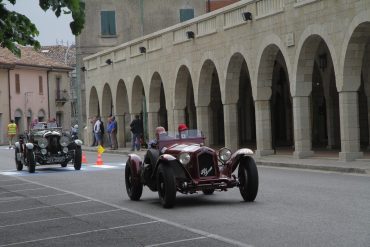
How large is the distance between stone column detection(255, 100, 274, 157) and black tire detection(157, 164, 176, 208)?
16.1 m

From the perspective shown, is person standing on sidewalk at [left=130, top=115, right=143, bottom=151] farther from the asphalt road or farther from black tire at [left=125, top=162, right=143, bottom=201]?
black tire at [left=125, top=162, right=143, bottom=201]

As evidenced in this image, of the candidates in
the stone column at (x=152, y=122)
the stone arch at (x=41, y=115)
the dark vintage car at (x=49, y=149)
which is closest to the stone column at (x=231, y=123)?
the dark vintage car at (x=49, y=149)

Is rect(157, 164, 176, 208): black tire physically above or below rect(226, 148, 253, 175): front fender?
below

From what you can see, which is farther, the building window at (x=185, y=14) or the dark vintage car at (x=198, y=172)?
the building window at (x=185, y=14)

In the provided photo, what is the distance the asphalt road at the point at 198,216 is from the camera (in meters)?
10.3

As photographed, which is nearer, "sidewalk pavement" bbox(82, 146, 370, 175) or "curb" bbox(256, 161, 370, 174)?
"curb" bbox(256, 161, 370, 174)

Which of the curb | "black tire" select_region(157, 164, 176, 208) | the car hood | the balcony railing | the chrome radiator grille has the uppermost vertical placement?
the balcony railing

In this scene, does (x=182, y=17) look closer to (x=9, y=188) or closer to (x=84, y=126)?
(x=84, y=126)

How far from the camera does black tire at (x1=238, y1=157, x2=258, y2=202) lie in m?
14.2

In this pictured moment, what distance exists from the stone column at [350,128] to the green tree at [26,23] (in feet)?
44.3

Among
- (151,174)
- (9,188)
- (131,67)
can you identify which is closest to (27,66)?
(131,67)

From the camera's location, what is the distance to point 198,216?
12750 mm

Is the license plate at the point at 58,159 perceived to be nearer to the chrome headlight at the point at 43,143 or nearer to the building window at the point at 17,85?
the chrome headlight at the point at 43,143

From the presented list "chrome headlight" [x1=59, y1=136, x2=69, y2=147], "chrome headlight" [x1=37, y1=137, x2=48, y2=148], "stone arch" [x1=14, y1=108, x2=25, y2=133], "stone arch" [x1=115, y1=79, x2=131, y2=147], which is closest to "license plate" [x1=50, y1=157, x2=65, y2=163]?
"chrome headlight" [x1=59, y1=136, x2=69, y2=147]
